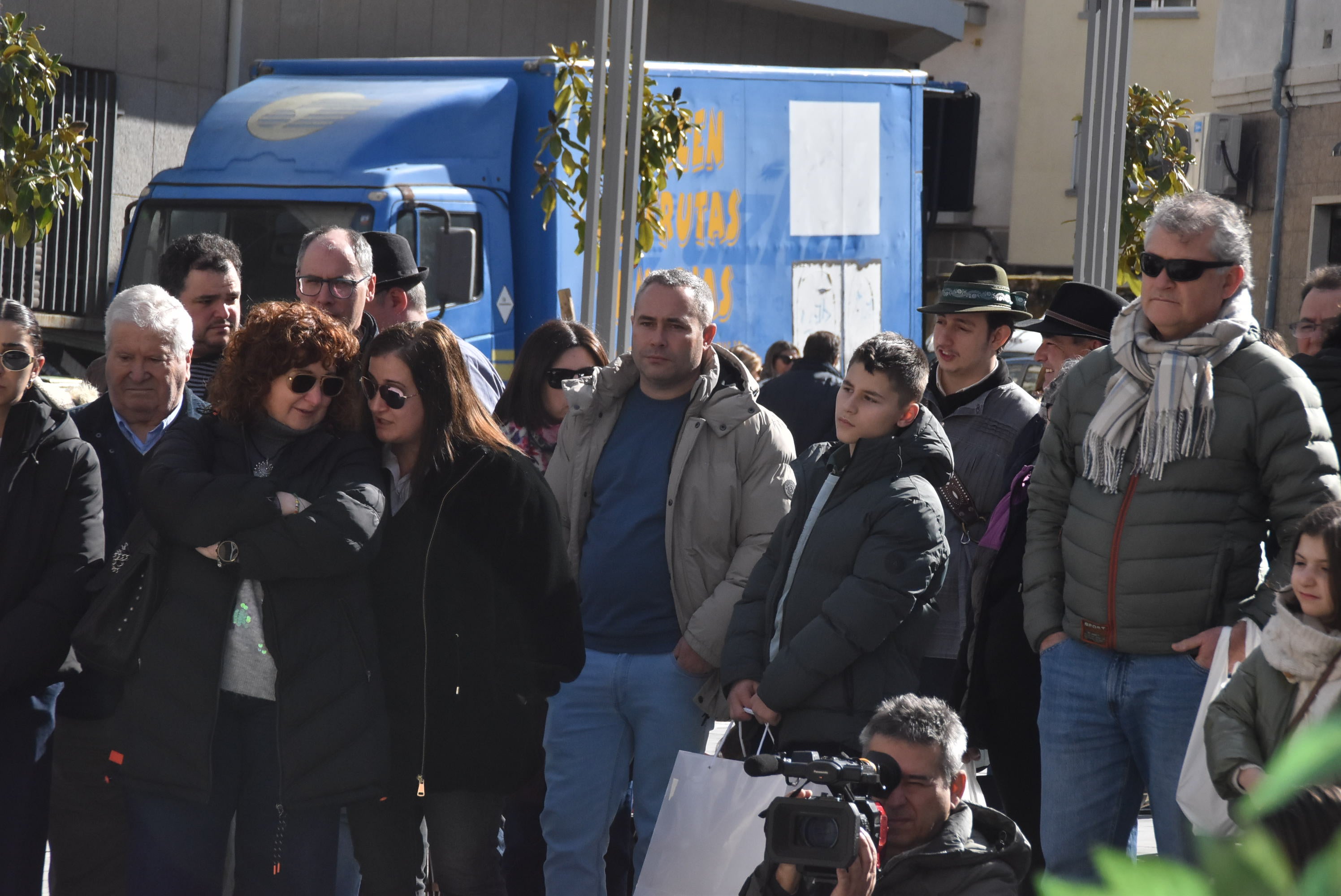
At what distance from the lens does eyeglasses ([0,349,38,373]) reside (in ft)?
12.1

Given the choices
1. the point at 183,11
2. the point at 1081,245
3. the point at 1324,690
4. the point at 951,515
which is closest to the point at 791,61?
the point at 183,11

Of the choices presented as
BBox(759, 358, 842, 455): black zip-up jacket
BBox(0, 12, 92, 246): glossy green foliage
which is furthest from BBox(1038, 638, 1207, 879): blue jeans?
BBox(0, 12, 92, 246): glossy green foliage

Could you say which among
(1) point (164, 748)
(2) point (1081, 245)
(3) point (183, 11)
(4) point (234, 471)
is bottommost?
(1) point (164, 748)

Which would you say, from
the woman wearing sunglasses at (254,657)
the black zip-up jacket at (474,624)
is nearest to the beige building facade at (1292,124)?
the black zip-up jacket at (474,624)

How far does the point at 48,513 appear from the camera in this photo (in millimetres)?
3662

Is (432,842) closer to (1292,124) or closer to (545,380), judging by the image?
(545,380)

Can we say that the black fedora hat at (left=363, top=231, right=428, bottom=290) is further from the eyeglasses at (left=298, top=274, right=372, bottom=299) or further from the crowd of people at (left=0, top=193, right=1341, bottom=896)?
the crowd of people at (left=0, top=193, right=1341, bottom=896)

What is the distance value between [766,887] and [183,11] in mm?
14472

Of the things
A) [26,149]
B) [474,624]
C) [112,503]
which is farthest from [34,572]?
[26,149]

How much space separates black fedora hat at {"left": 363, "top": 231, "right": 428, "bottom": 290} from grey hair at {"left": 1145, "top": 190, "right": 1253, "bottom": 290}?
8.95 feet

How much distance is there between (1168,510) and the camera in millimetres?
3406

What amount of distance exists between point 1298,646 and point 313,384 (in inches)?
86.6

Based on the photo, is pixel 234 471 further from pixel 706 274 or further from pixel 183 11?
pixel 183 11

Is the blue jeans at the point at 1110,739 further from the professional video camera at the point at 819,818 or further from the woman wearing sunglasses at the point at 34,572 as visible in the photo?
the woman wearing sunglasses at the point at 34,572
